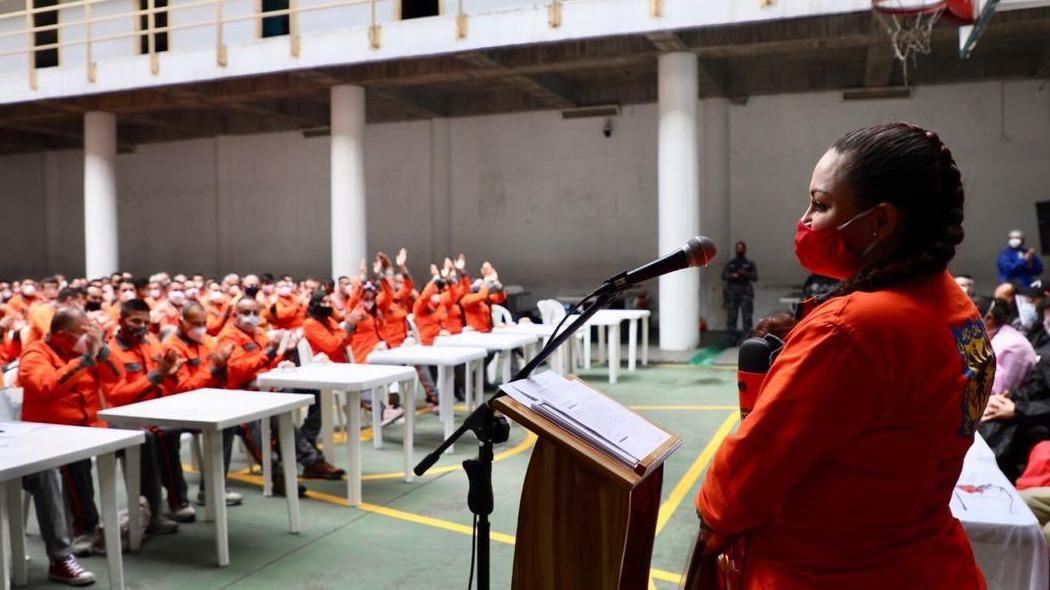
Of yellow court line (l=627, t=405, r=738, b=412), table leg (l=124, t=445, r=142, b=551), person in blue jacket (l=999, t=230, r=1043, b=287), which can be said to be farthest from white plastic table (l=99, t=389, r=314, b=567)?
person in blue jacket (l=999, t=230, r=1043, b=287)

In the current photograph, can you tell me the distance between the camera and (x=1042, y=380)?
525cm

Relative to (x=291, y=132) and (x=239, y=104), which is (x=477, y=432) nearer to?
(x=239, y=104)

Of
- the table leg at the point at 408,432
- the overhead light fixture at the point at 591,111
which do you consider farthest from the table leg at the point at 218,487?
the overhead light fixture at the point at 591,111

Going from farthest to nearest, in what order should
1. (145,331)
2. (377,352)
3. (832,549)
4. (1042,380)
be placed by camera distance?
1. (377,352)
2. (145,331)
3. (1042,380)
4. (832,549)

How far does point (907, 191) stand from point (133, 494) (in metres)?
5.06

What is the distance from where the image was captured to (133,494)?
5.30 m

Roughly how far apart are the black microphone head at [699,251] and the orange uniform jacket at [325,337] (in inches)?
248

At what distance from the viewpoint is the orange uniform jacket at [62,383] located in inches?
197

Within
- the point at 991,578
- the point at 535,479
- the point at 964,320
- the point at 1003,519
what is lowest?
the point at 991,578

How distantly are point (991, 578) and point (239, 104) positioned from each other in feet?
60.1

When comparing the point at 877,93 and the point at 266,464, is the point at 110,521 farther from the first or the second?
the point at 877,93

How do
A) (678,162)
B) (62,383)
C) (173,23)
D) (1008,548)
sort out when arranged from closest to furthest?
(1008,548)
(62,383)
(678,162)
(173,23)

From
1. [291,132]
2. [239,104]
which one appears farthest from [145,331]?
[291,132]

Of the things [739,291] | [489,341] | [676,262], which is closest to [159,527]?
[489,341]
